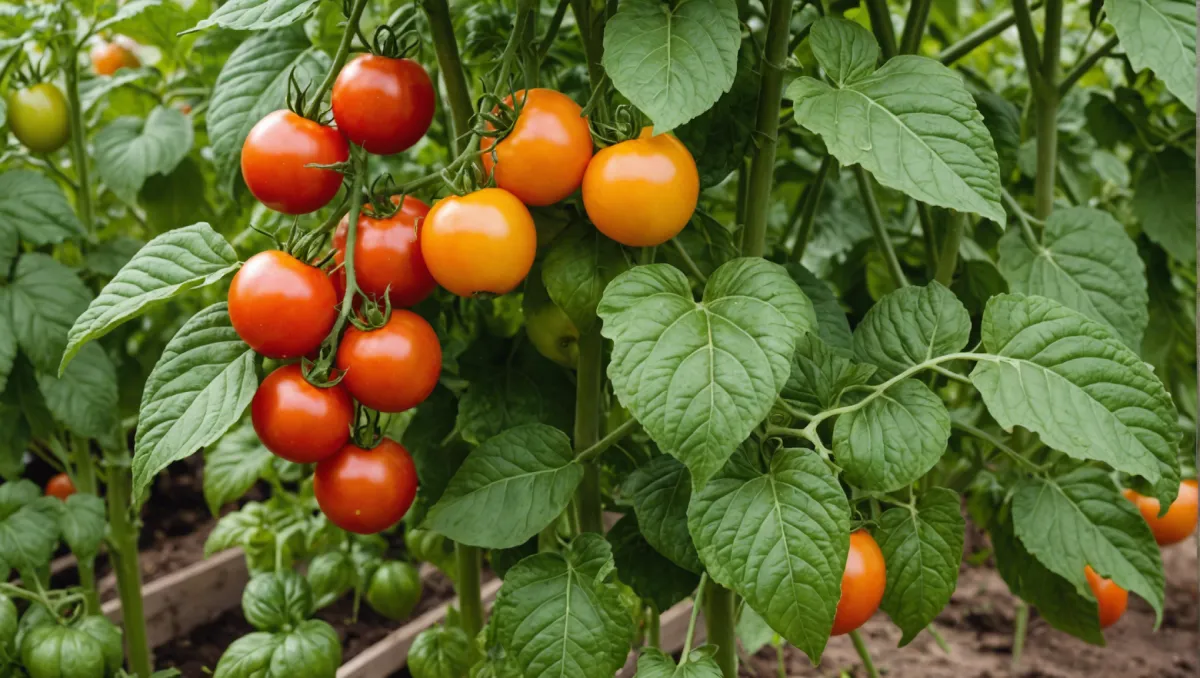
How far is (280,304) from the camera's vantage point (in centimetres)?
86

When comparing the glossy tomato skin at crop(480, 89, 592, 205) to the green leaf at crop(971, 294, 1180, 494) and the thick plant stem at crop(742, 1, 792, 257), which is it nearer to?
the thick plant stem at crop(742, 1, 792, 257)

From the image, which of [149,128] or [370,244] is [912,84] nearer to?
[370,244]

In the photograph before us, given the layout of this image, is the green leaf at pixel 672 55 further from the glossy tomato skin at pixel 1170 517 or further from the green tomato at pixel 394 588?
the glossy tomato skin at pixel 1170 517

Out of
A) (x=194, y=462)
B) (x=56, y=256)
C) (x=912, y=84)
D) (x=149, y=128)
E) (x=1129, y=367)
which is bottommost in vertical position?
(x=194, y=462)

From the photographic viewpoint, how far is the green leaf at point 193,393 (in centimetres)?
90

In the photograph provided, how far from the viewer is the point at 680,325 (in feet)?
2.77

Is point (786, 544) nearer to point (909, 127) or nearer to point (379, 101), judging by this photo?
point (909, 127)

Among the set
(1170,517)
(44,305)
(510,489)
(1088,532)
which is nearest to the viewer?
(510,489)

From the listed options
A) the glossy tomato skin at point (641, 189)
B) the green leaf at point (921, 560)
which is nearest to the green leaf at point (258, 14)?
the glossy tomato skin at point (641, 189)

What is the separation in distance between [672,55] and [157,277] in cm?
51

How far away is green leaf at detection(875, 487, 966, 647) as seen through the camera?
99 cm

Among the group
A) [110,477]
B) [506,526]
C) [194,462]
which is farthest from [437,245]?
[194,462]

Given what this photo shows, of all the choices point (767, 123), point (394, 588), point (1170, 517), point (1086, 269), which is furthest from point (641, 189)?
point (1170, 517)

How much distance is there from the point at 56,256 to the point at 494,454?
0.99m
